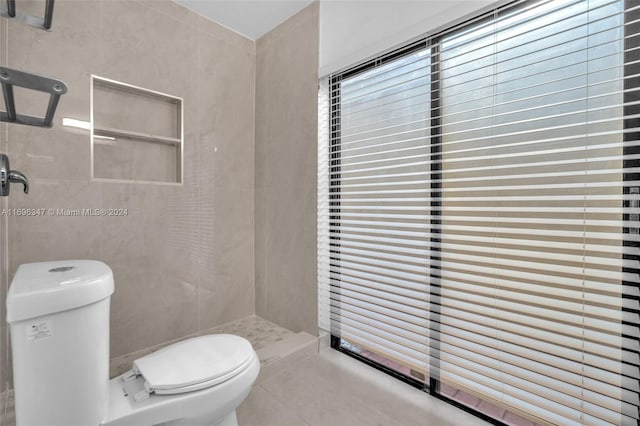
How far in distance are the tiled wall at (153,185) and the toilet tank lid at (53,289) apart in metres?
0.49

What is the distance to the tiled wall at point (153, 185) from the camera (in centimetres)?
145

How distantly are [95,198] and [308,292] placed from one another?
1.32m

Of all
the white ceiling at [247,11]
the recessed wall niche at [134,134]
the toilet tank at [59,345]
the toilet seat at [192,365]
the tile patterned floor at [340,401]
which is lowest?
the tile patterned floor at [340,401]

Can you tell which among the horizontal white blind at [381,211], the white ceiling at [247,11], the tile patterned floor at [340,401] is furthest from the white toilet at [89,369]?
the white ceiling at [247,11]

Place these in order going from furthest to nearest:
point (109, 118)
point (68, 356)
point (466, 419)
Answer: point (109, 118) < point (466, 419) < point (68, 356)

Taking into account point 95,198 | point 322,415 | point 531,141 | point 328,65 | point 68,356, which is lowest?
point 322,415

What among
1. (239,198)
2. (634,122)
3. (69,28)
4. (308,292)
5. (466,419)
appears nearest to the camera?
(634,122)

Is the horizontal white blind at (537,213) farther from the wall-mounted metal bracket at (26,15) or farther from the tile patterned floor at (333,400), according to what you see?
the wall-mounted metal bracket at (26,15)

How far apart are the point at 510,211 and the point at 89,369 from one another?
4.96ft

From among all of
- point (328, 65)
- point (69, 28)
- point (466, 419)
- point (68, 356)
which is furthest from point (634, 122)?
→ point (69, 28)

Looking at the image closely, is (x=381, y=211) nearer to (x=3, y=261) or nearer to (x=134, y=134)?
(x=134, y=134)

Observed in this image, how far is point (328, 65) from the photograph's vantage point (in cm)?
174

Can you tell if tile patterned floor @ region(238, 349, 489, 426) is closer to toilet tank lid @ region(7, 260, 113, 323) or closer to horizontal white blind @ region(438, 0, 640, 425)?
horizontal white blind @ region(438, 0, 640, 425)

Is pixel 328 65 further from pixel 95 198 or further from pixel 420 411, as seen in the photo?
pixel 420 411
